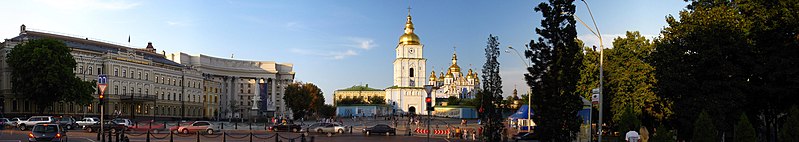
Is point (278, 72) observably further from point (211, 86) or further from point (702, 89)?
point (702, 89)

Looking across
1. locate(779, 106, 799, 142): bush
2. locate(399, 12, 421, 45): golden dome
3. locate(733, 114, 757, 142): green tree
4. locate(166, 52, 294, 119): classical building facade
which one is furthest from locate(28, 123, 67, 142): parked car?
locate(399, 12, 421, 45): golden dome

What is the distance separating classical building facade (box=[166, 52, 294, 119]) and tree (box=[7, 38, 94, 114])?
54492mm

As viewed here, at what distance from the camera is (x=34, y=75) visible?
74375mm

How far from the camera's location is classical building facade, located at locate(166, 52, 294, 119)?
455 feet

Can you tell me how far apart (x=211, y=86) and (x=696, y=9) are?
10269 centimetres

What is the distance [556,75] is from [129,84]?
7196cm

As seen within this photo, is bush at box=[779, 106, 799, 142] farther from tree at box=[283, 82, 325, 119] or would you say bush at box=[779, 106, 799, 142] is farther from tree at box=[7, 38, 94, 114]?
tree at box=[283, 82, 325, 119]

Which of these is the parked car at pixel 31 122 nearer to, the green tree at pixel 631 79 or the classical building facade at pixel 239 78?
the green tree at pixel 631 79

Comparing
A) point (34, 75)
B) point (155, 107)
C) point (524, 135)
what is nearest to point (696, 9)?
point (524, 135)

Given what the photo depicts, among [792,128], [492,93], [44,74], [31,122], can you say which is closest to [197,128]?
[31,122]

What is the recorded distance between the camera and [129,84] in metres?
97.3

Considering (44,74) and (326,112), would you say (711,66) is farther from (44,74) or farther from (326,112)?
(326,112)

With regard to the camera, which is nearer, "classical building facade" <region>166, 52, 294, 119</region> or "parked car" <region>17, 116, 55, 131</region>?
"parked car" <region>17, 116, 55, 131</region>

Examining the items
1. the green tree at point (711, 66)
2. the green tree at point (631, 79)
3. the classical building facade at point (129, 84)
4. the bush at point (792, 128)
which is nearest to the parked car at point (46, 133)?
the green tree at point (711, 66)
